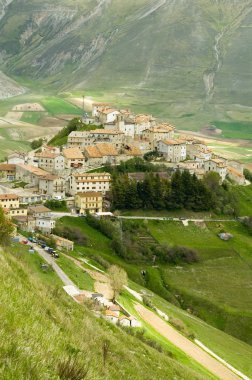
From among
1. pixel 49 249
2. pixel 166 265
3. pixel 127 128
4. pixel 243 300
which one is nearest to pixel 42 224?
pixel 49 249

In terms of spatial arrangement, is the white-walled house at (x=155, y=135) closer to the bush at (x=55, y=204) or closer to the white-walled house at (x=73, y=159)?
the white-walled house at (x=73, y=159)

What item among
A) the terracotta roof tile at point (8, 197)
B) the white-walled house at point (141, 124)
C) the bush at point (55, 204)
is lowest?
the bush at point (55, 204)

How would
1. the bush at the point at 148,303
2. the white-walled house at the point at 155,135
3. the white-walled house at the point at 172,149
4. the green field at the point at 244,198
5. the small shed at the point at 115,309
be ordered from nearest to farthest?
the small shed at the point at 115,309 < the bush at the point at 148,303 < the green field at the point at 244,198 < the white-walled house at the point at 172,149 < the white-walled house at the point at 155,135

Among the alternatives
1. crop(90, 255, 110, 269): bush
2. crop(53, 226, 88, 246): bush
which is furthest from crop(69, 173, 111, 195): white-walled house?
crop(90, 255, 110, 269): bush

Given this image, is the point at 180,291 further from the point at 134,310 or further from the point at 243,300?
the point at 134,310

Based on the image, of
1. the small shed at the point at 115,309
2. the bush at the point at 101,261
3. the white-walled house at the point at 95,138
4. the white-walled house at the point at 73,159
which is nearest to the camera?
the small shed at the point at 115,309

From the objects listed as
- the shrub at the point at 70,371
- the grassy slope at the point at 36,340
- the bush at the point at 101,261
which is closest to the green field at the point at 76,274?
the bush at the point at 101,261
